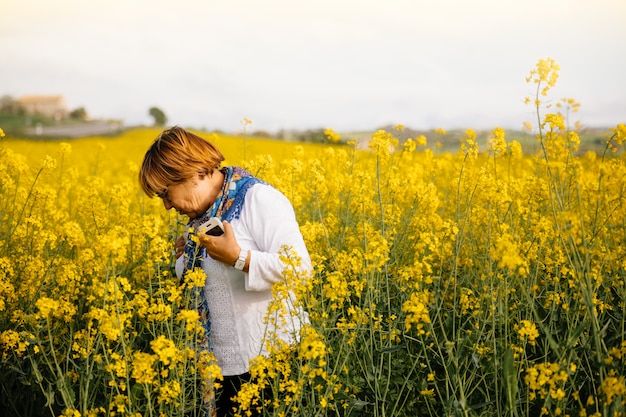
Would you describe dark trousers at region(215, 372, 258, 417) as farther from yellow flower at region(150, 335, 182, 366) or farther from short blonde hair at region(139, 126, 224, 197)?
short blonde hair at region(139, 126, 224, 197)

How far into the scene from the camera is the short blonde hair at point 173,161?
104 inches

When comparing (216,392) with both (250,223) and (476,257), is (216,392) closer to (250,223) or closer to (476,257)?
(250,223)

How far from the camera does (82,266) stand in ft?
10.2

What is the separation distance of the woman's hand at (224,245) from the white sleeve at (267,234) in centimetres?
8

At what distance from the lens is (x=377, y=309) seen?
2.81m

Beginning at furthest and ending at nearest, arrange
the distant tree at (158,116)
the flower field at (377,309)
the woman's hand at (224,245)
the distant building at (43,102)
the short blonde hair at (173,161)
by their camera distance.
Answer: 1. the distant building at (43,102)
2. the distant tree at (158,116)
3. the short blonde hair at (173,161)
4. the woman's hand at (224,245)
5. the flower field at (377,309)

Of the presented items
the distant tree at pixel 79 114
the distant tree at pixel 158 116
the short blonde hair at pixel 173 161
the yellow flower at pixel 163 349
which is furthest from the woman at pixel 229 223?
the distant tree at pixel 79 114

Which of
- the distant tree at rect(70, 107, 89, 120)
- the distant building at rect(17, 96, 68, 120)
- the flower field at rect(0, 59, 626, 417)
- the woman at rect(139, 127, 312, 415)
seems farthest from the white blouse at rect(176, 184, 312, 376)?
the distant building at rect(17, 96, 68, 120)

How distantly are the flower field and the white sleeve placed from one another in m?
0.12

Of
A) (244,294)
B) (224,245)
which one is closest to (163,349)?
(224,245)

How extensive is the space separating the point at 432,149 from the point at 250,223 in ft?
12.7

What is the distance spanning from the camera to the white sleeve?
246cm

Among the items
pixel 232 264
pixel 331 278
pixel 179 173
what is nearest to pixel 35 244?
pixel 179 173

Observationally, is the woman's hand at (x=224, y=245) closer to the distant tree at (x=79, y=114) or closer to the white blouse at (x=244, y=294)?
the white blouse at (x=244, y=294)
